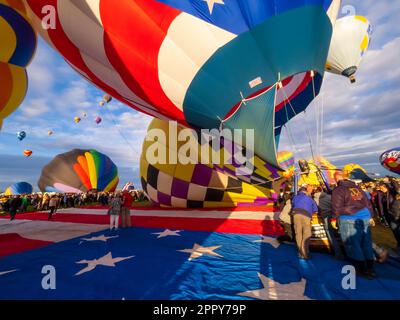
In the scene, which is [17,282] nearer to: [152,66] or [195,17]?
[152,66]

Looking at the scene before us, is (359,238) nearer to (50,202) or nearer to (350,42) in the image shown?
(350,42)

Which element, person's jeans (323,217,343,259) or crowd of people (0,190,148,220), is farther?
crowd of people (0,190,148,220)

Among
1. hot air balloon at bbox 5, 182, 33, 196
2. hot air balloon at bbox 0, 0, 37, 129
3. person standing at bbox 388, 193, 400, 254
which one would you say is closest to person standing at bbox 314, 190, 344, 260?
person standing at bbox 388, 193, 400, 254

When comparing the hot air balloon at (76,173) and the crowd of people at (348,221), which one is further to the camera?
the hot air balloon at (76,173)

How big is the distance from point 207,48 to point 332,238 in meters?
4.80

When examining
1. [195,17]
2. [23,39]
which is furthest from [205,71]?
[23,39]

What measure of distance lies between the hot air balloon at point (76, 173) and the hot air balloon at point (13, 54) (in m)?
14.8

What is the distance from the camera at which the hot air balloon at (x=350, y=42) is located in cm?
1030

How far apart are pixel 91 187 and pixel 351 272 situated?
80.5 feet

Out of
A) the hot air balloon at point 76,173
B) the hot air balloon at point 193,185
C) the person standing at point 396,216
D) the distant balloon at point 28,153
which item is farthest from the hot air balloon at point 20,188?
the person standing at point 396,216

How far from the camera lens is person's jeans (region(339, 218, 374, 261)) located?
339cm

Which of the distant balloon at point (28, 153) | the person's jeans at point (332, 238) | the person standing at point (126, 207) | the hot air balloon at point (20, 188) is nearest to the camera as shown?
the person's jeans at point (332, 238)

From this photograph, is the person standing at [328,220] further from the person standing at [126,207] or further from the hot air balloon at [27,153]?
the hot air balloon at [27,153]

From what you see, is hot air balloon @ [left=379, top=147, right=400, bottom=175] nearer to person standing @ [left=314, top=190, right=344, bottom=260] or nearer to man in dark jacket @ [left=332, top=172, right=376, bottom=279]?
person standing @ [left=314, top=190, right=344, bottom=260]
